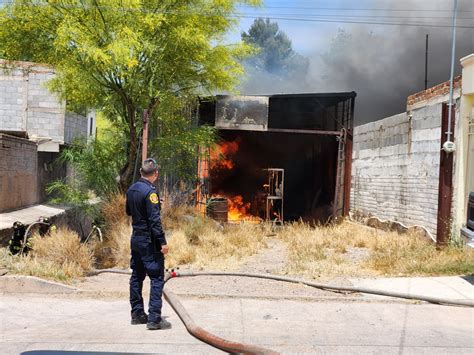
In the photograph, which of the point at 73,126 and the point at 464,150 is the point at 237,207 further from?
the point at 464,150

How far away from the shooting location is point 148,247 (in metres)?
5.91

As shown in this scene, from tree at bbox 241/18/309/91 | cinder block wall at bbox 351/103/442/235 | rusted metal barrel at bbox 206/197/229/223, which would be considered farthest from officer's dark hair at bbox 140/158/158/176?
tree at bbox 241/18/309/91

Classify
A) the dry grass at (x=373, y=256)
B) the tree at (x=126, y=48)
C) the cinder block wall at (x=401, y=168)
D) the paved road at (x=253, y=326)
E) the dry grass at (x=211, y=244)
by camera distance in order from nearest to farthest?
the paved road at (x=253, y=326), the dry grass at (x=373, y=256), the dry grass at (x=211, y=244), the cinder block wall at (x=401, y=168), the tree at (x=126, y=48)

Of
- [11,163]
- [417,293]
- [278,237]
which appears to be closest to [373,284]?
[417,293]

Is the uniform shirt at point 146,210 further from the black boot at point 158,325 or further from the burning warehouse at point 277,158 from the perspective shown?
the burning warehouse at point 277,158

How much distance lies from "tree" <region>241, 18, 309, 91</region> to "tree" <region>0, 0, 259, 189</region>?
150ft

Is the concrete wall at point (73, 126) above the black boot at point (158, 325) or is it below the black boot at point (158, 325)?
above

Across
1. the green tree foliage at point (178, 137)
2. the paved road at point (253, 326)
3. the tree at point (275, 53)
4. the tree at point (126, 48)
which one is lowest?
the paved road at point (253, 326)

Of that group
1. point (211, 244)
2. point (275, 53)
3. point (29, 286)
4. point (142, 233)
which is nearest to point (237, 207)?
point (211, 244)

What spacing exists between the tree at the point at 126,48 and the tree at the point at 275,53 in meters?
45.8

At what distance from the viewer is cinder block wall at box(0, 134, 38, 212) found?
15.4m

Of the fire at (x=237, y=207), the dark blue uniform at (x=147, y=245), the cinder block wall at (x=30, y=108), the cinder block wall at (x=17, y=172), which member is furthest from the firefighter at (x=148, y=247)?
the cinder block wall at (x=30, y=108)

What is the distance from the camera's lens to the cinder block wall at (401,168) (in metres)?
12.3

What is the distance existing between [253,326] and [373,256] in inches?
187
